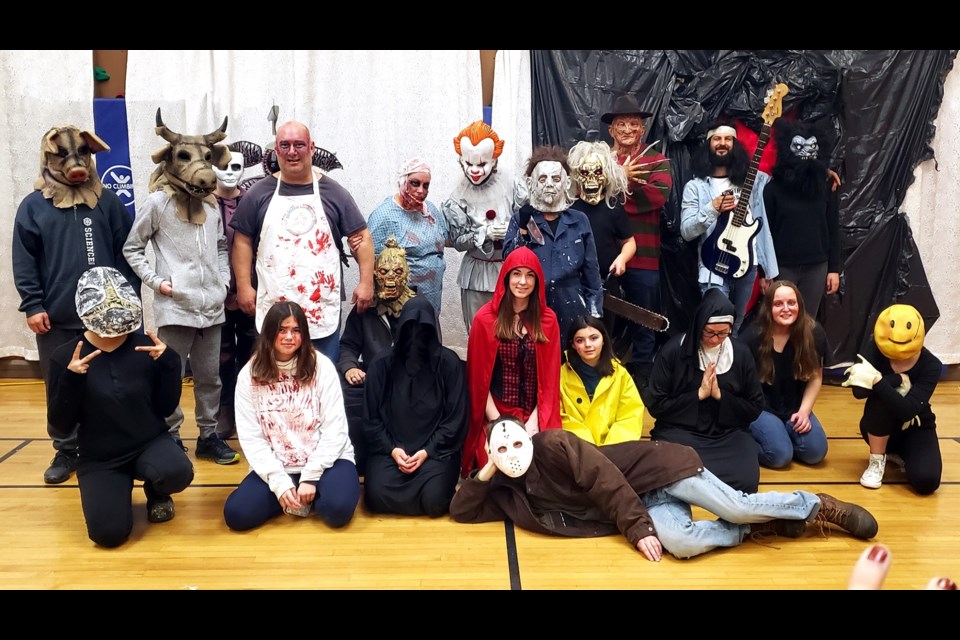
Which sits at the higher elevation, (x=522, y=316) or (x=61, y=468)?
(x=522, y=316)

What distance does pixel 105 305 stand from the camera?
11.7 ft

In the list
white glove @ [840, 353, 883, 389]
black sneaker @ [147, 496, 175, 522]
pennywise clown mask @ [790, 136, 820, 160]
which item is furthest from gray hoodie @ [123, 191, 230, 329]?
pennywise clown mask @ [790, 136, 820, 160]

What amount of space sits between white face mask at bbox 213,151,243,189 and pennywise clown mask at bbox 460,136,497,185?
1220mm

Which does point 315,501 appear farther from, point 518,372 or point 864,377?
point 864,377

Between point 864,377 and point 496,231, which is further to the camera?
point 496,231

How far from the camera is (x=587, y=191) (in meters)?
4.84

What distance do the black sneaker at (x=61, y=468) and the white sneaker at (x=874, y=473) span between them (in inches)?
154

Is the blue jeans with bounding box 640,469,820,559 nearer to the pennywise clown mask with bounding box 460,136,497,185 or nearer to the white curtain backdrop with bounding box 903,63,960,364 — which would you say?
the pennywise clown mask with bounding box 460,136,497,185

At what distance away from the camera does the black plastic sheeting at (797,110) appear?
563cm

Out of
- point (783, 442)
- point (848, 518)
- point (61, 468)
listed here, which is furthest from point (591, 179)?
point (61, 468)

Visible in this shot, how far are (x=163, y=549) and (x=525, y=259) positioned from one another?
1.98 meters

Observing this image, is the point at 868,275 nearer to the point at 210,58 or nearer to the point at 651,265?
the point at 651,265

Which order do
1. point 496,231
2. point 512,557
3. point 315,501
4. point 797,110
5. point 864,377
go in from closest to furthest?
point 512,557, point 315,501, point 864,377, point 496,231, point 797,110

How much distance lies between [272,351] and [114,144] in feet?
9.36
